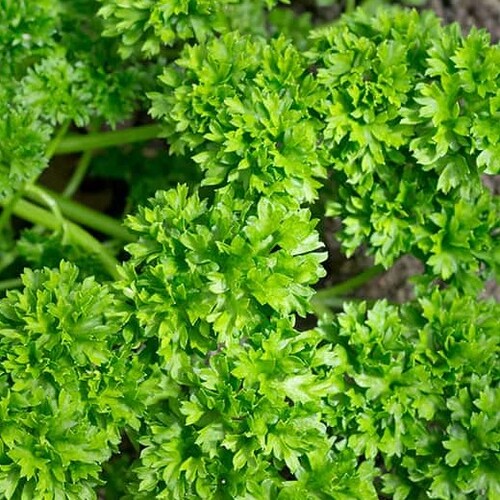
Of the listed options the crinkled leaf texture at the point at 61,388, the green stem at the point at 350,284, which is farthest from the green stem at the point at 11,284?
the green stem at the point at 350,284

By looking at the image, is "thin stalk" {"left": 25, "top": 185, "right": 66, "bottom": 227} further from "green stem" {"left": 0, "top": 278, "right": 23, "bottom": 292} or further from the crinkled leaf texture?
the crinkled leaf texture

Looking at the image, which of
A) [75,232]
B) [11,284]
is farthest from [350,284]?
[11,284]

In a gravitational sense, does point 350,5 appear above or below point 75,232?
above

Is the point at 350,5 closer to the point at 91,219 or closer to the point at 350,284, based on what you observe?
the point at 350,284

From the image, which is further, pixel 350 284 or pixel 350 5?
pixel 350 5

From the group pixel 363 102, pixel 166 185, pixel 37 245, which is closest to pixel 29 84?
pixel 37 245

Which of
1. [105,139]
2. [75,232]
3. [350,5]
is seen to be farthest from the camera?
[350,5]

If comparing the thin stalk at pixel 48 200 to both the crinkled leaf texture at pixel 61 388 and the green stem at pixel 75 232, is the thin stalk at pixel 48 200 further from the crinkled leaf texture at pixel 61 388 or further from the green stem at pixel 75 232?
the crinkled leaf texture at pixel 61 388

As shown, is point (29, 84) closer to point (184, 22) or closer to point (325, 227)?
point (184, 22)
